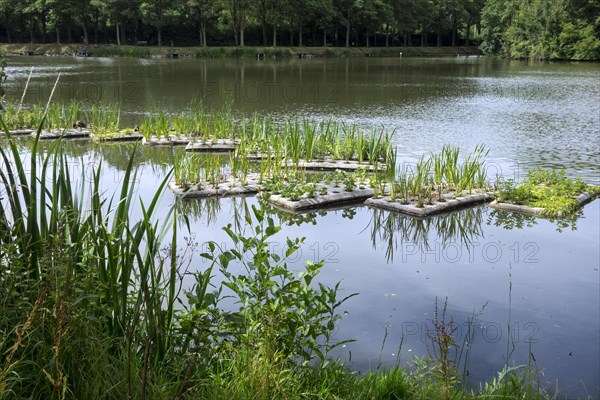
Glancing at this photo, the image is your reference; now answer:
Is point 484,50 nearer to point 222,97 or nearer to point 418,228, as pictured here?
point 222,97

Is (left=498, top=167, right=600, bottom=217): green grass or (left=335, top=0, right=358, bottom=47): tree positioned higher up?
(left=335, top=0, right=358, bottom=47): tree

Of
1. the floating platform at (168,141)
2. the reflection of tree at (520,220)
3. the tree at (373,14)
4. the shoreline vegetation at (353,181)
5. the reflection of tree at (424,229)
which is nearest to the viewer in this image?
the reflection of tree at (424,229)

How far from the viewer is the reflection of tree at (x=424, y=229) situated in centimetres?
632

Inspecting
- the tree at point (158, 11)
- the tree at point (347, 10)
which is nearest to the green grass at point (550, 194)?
the tree at point (158, 11)

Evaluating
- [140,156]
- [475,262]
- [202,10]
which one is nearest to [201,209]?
[475,262]

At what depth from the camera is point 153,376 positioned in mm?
2684

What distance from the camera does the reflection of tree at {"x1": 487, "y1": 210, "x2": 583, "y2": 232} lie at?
6.87m

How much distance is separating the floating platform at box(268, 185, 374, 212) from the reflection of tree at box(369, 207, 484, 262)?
1.32ft

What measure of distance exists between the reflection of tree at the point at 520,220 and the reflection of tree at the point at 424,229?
0.56 ft

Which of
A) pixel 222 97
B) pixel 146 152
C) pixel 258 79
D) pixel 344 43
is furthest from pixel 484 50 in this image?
pixel 146 152

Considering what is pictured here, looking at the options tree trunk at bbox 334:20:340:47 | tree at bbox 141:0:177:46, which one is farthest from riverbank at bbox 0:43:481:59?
tree trunk at bbox 334:20:340:47

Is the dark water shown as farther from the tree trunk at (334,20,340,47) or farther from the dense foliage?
the tree trunk at (334,20,340,47)

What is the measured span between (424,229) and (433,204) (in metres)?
0.68

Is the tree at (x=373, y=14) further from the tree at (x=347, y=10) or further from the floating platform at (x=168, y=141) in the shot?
the floating platform at (x=168, y=141)
